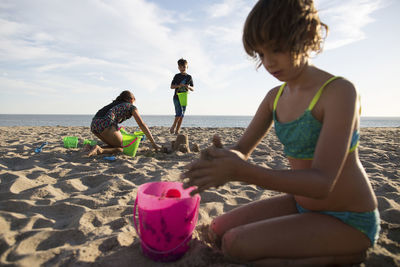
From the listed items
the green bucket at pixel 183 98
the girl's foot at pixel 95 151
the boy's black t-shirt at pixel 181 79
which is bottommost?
the girl's foot at pixel 95 151

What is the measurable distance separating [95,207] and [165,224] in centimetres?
100

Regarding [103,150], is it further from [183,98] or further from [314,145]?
[314,145]

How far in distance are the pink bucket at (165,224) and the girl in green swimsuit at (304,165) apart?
227 millimetres

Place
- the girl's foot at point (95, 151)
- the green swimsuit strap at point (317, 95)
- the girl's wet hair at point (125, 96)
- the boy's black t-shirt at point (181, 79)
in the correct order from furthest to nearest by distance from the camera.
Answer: the boy's black t-shirt at point (181, 79) < the girl's wet hair at point (125, 96) < the girl's foot at point (95, 151) < the green swimsuit strap at point (317, 95)

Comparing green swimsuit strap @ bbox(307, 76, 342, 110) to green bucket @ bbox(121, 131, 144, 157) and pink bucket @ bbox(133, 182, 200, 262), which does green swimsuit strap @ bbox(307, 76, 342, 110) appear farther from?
green bucket @ bbox(121, 131, 144, 157)

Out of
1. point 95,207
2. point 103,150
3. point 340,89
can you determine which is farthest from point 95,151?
point 340,89

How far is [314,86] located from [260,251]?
32.5 inches

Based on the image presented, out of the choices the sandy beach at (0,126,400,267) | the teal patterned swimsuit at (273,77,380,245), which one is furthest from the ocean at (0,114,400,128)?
the teal patterned swimsuit at (273,77,380,245)

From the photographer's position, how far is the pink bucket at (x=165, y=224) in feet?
4.31

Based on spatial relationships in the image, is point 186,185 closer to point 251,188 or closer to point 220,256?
point 220,256

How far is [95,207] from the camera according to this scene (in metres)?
2.07

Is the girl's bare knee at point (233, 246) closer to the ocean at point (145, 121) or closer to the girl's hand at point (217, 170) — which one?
the girl's hand at point (217, 170)

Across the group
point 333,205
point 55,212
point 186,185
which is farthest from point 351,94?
point 55,212

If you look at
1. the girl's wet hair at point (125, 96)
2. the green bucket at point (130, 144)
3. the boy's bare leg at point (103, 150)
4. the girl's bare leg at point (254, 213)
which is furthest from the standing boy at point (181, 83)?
the girl's bare leg at point (254, 213)
